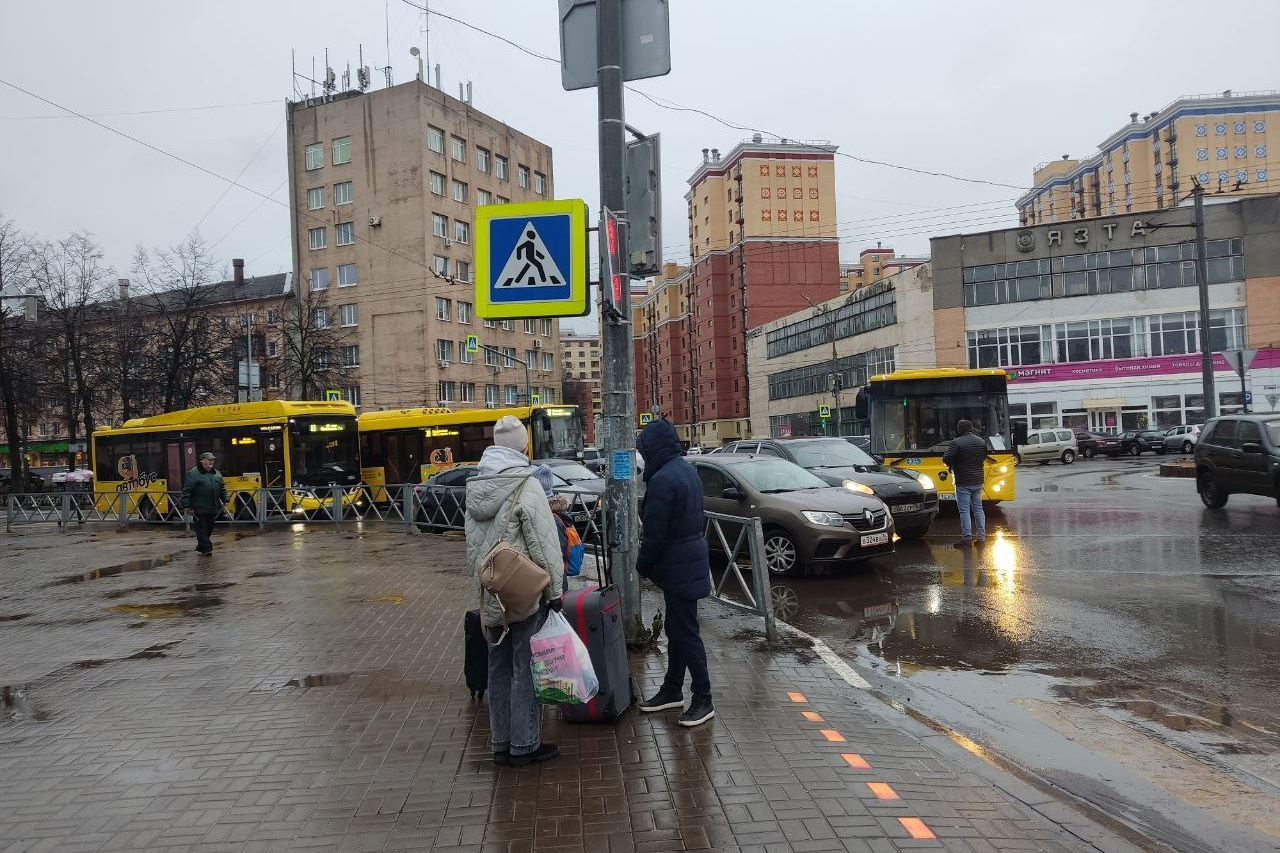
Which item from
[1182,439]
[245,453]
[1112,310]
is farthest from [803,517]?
[1112,310]

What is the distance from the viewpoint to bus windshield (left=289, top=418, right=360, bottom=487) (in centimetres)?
2122

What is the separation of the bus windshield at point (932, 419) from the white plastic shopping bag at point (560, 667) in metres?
12.9

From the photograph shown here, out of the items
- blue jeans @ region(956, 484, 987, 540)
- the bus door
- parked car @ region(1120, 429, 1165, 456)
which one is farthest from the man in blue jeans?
parked car @ region(1120, 429, 1165, 456)

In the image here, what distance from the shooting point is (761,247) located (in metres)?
85.3

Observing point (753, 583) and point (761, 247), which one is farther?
point (761, 247)

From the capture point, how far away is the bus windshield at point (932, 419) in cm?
1594

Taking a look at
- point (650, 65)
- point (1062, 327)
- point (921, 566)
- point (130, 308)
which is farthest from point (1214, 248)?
point (130, 308)

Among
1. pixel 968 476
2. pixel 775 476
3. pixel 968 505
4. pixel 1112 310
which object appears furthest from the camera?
pixel 1112 310

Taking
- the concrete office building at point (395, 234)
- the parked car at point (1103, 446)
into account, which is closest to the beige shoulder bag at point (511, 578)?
the parked car at point (1103, 446)

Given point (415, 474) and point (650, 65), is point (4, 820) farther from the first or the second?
point (415, 474)

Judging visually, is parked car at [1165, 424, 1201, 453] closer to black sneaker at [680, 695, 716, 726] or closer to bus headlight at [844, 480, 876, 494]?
bus headlight at [844, 480, 876, 494]

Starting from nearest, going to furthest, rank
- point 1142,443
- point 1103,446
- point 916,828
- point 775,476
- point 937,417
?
1. point 916,828
2. point 775,476
3. point 937,417
4. point 1103,446
5. point 1142,443

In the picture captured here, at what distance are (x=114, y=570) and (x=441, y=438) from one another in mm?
12253

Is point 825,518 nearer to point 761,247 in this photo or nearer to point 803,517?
point 803,517
